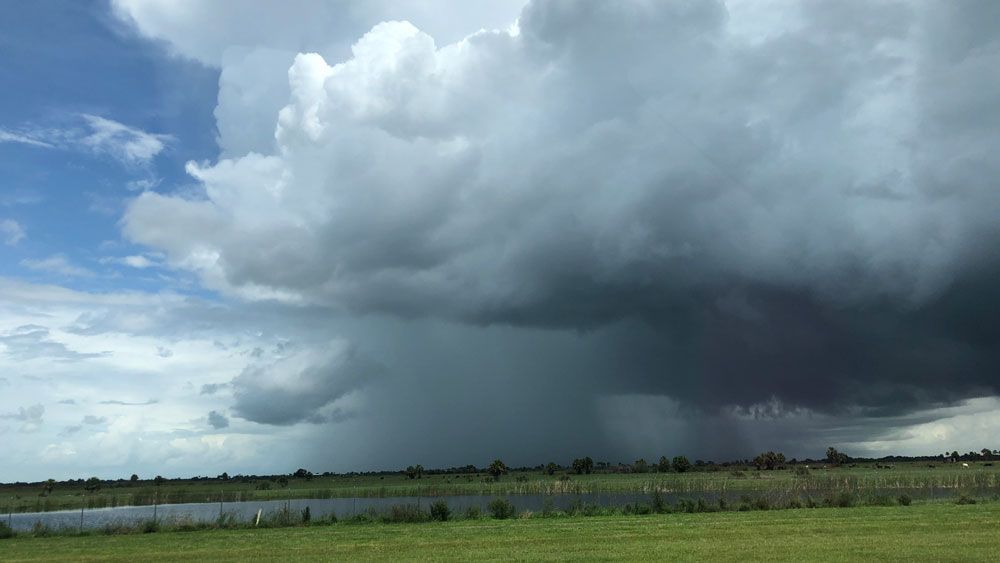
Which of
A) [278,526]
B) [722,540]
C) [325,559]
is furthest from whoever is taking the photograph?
[278,526]

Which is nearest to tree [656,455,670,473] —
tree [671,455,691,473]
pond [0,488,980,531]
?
tree [671,455,691,473]

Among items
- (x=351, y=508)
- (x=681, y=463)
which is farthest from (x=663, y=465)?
(x=351, y=508)

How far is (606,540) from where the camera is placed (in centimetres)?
2844

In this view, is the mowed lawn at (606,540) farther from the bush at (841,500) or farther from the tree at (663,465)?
the tree at (663,465)

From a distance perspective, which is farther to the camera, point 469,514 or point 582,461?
point 582,461

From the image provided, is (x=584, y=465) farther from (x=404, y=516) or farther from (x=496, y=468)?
(x=404, y=516)

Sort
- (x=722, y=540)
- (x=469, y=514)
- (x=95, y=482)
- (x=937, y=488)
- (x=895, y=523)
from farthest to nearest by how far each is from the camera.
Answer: (x=95, y=482)
(x=937, y=488)
(x=469, y=514)
(x=895, y=523)
(x=722, y=540)

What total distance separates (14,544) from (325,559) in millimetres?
19247

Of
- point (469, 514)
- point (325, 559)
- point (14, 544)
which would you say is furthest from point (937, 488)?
point (14, 544)

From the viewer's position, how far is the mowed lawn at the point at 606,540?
942 inches

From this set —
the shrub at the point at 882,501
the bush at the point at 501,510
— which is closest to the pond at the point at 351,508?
the bush at the point at 501,510

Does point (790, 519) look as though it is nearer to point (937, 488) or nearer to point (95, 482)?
point (937, 488)

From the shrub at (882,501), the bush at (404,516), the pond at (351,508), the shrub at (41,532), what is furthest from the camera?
the pond at (351,508)

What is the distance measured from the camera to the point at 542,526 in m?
35.2
